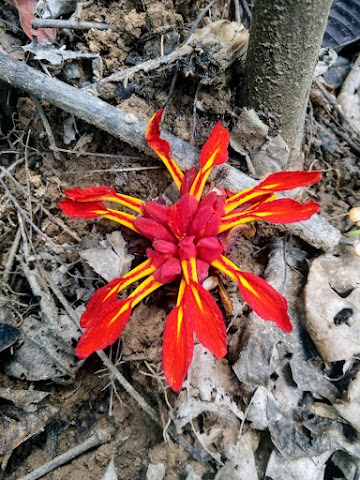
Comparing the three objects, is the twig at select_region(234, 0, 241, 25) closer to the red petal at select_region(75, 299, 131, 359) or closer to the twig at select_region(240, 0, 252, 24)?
the twig at select_region(240, 0, 252, 24)

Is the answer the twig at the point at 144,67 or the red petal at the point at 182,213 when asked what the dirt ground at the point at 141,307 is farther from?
the red petal at the point at 182,213

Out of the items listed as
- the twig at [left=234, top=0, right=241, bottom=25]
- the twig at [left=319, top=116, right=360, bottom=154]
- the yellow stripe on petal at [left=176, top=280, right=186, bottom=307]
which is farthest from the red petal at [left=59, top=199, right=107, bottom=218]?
the twig at [left=319, top=116, right=360, bottom=154]

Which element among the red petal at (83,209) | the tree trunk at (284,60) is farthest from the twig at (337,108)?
the red petal at (83,209)

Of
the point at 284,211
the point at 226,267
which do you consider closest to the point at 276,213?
the point at 284,211

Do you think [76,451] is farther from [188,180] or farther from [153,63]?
[153,63]

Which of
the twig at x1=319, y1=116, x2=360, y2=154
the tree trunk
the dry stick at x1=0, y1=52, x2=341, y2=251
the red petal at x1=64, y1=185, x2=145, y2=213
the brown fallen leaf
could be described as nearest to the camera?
the tree trunk

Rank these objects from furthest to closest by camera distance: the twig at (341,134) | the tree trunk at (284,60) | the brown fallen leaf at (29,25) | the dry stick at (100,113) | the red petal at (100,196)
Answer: the twig at (341,134) < the brown fallen leaf at (29,25) < the dry stick at (100,113) < the red petal at (100,196) < the tree trunk at (284,60)

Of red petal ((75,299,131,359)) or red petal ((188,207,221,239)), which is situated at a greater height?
red petal ((188,207,221,239))
